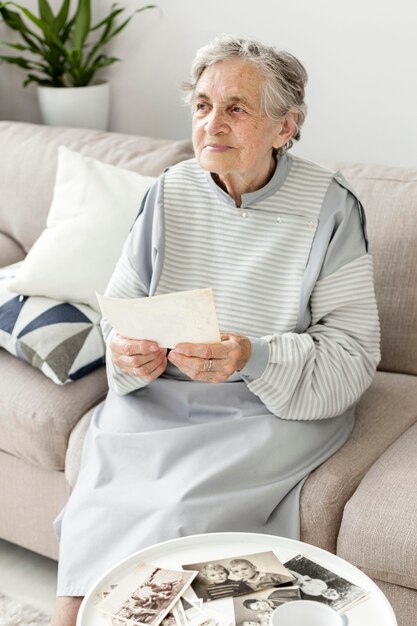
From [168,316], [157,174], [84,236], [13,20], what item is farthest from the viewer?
[13,20]

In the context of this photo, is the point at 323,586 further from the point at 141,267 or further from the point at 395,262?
the point at 395,262

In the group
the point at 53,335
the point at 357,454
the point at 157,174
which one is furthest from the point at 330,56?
the point at 357,454

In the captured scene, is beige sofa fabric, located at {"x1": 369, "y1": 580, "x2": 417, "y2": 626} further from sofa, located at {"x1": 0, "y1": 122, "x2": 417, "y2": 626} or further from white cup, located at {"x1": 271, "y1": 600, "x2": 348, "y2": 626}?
white cup, located at {"x1": 271, "y1": 600, "x2": 348, "y2": 626}

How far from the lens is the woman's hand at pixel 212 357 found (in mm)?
1593

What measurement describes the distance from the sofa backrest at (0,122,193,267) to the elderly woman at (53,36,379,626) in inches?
24.1

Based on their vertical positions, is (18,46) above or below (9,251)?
above

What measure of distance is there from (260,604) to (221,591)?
62mm

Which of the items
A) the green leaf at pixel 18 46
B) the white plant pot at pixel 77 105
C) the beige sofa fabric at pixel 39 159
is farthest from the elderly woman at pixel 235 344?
the green leaf at pixel 18 46

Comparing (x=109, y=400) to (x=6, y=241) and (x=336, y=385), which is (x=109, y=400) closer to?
(x=336, y=385)

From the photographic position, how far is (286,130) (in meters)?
1.89

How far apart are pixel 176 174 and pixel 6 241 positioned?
87 centimetres

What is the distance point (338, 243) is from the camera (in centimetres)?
185

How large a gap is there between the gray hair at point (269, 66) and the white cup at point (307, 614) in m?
0.98

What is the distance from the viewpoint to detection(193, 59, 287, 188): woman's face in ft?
5.90
